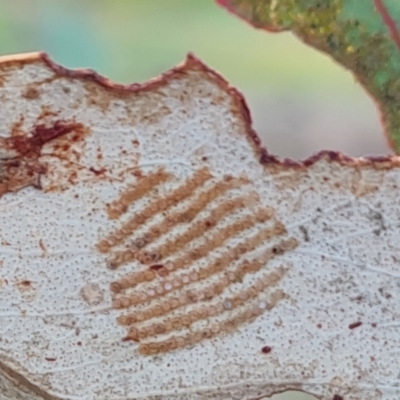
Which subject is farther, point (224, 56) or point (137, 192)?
point (224, 56)

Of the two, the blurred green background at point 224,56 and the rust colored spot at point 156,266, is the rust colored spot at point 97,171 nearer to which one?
the rust colored spot at point 156,266

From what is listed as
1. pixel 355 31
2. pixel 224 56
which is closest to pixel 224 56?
pixel 224 56

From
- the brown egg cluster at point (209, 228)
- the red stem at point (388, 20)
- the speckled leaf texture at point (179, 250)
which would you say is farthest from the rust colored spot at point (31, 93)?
the red stem at point (388, 20)

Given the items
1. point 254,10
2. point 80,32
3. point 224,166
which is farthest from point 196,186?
point 80,32

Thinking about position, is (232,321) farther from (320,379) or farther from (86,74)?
(86,74)

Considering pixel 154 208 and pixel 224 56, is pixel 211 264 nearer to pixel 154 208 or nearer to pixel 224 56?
pixel 154 208
